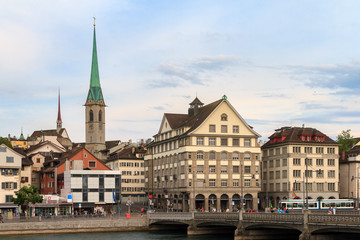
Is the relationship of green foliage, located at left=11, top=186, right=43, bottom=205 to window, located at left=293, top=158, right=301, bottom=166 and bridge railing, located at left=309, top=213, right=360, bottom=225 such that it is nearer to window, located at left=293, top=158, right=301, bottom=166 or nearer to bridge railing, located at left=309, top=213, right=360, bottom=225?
window, located at left=293, top=158, right=301, bottom=166

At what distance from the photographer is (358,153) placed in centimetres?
15100

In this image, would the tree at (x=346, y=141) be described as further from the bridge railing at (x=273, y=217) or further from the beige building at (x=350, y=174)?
the bridge railing at (x=273, y=217)

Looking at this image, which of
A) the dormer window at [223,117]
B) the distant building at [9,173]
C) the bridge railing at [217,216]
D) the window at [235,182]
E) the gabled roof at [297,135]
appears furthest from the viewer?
the gabled roof at [297,135]

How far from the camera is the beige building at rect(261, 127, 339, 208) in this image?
142m

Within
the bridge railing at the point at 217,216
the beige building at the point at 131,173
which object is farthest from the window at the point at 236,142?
the beige building at the point at 131,173

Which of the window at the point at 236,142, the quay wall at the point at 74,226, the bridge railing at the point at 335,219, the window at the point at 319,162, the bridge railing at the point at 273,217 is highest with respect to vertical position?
the window at the point at 236,142

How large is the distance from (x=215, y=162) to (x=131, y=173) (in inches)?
1707

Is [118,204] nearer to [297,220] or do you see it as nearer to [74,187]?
[74,187]

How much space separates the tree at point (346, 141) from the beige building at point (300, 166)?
69.9 feet

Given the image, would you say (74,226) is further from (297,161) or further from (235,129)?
(297,161)

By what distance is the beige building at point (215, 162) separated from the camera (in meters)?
135

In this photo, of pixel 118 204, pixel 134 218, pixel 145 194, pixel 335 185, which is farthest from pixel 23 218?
pixel 335 185

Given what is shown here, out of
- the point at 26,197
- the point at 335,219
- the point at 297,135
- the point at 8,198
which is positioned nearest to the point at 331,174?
the point at 297,135

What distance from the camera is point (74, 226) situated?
Answer: 103 metres
